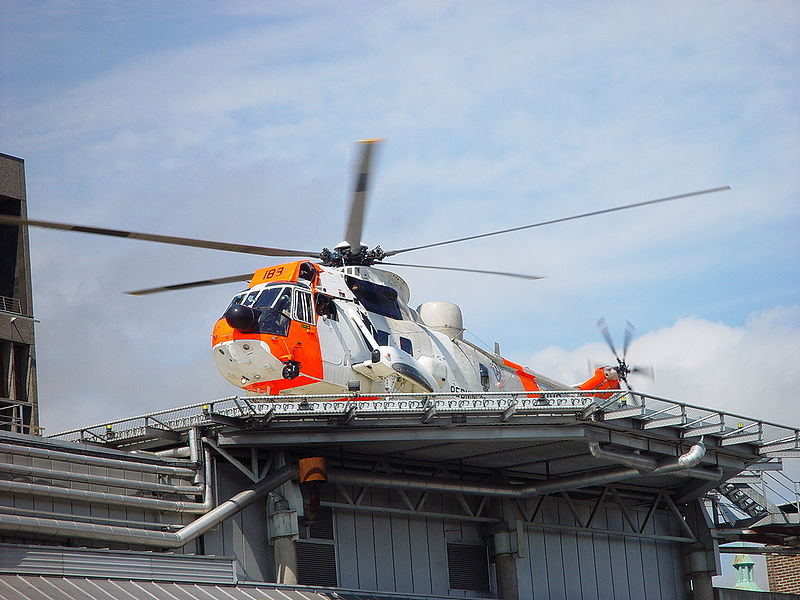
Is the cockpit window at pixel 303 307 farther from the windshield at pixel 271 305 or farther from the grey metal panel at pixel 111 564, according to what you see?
the grey metal panel at pixel 111 564

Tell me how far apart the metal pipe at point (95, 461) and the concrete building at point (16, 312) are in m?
14.7

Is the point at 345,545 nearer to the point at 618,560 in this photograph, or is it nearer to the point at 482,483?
the point at 482,483

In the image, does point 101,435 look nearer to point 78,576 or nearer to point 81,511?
point 81,511

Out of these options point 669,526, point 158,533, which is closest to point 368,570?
point 158,533

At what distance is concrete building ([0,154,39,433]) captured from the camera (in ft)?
154

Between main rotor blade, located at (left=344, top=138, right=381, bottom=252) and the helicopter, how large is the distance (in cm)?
3

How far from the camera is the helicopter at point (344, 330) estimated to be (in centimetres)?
3506

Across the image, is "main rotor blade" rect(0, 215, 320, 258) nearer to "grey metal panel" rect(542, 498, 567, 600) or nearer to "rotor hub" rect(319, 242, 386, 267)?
"rotor hub" rect(319, 242, 386, 267)

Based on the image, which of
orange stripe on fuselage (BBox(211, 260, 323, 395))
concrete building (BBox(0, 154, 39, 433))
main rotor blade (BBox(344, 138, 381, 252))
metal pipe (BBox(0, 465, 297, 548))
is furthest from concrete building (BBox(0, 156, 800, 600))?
main rotor blade (BBox(344, 138, 381, 252))

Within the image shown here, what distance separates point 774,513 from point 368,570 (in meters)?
15.5

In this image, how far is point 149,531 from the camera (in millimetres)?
31344

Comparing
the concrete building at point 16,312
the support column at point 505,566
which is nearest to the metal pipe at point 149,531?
the support column at point 505,566

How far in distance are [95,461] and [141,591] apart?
371 centimetres

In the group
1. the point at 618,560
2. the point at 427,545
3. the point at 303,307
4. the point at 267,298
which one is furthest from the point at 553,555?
the point at 267,298
